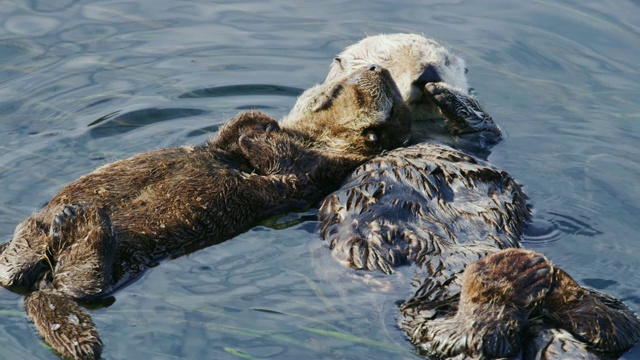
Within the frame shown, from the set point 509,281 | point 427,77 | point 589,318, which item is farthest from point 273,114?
point 589,318

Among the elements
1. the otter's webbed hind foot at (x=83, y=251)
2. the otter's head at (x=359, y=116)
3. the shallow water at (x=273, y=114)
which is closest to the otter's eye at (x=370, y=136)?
the otter's head at (x=359, y=116)

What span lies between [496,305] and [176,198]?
190 centimetres

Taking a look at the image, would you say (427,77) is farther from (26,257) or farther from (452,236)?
(26,257)

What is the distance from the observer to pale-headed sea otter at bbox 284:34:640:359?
379cm

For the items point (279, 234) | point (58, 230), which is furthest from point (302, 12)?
point (58, 230)

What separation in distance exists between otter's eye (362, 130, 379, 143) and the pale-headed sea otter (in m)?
0.20

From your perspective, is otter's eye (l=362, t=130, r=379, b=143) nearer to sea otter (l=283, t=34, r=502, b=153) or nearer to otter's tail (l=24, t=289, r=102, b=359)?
sea otter (l=283, t=34, r=502, b=153)

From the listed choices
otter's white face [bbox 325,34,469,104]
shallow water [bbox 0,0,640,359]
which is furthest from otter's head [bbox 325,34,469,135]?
shallow water [bbox 0,0,640,359]

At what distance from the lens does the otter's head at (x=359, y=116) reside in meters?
5.46

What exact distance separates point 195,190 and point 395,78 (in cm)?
180

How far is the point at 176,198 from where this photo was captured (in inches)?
193

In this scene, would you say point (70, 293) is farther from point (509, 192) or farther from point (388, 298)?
point (509, 192)

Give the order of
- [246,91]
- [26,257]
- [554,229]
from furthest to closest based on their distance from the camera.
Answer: [246,91] < [554,229] < [26,257]

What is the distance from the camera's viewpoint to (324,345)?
164 inches
